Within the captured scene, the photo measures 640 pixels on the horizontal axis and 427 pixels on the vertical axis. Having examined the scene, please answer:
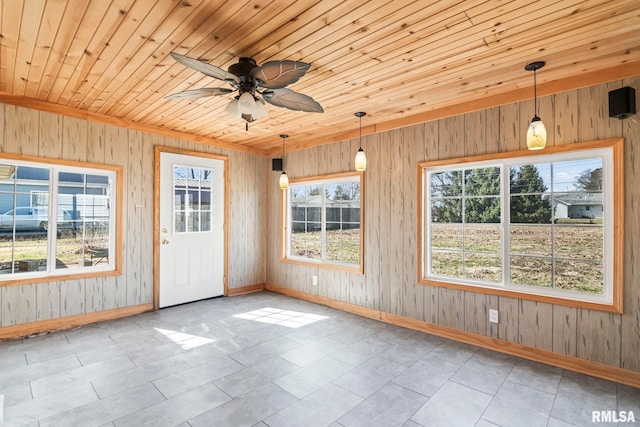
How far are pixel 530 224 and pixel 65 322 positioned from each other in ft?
18.0

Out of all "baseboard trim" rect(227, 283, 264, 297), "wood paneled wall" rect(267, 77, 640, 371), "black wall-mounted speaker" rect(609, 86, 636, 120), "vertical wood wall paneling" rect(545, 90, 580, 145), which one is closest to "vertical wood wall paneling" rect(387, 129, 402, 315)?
"wood paneled wall" rect(267, 77, 640, 371)

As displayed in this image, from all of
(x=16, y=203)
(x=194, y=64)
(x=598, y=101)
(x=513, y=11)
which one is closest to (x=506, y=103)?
(x=598, y=101)

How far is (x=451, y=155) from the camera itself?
376cm

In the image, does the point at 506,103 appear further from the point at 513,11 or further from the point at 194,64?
the point at 194,64

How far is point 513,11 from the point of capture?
202cm

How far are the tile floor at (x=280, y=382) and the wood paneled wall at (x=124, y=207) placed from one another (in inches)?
17.3

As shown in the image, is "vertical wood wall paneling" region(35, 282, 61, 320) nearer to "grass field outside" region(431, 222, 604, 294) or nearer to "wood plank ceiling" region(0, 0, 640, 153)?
"wood plank ceiling" region(0, 0, 640, 153)

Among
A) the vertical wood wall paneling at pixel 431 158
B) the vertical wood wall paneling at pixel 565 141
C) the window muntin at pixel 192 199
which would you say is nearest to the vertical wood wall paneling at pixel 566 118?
the vertical wood wall paneling at pixel 565 141

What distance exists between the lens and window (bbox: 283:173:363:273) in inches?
190

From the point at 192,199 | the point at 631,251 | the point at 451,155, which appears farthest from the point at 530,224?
the point at 192,199

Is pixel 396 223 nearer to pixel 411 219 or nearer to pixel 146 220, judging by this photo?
pixel 411 219

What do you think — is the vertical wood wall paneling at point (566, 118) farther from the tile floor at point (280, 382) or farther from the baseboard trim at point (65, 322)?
the baseboard trim at point (65, 322)

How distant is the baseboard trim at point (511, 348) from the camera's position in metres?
2.74

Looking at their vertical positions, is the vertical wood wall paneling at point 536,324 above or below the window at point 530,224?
below
